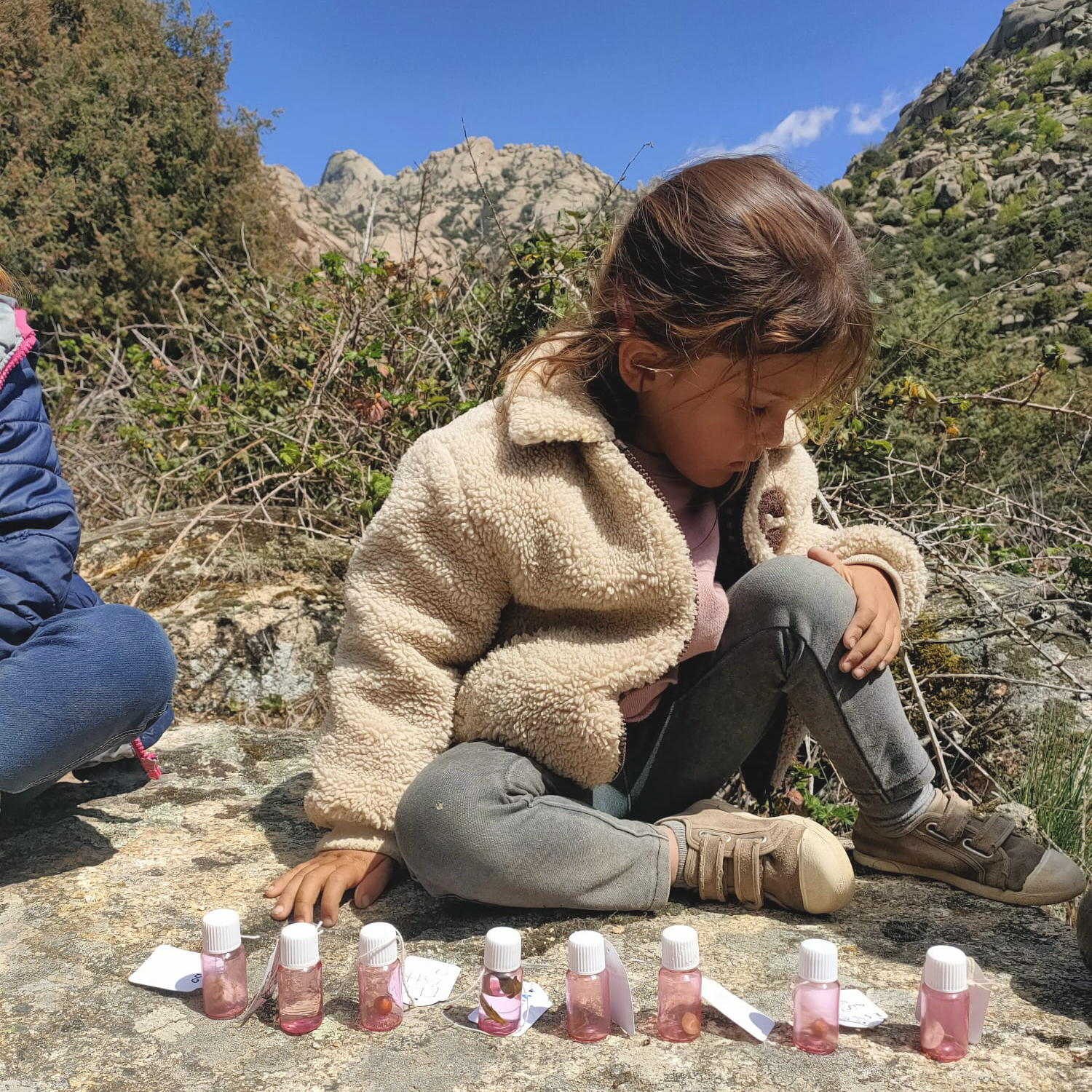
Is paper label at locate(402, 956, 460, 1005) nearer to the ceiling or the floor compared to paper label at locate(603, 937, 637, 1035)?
nearer to the floor

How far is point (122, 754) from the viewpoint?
6.48 ft

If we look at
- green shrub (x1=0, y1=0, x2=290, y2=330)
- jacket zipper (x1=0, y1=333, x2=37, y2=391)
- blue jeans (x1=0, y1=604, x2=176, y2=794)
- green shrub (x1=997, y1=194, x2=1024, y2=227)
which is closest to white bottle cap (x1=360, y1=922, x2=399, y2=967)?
blue jeans (x1=0, y1=604, x2=176, y2=794)

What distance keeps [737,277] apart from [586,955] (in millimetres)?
1036

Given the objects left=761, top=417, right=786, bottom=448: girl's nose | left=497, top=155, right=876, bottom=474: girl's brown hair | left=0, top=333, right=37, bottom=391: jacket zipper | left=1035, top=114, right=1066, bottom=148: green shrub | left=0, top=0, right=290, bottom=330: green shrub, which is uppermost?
left=1035, top=114, right=1066, bottom=148: green shrub

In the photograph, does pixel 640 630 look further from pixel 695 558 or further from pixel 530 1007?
pixel 530 1007

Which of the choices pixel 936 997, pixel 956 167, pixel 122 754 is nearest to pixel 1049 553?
pixel 936 997

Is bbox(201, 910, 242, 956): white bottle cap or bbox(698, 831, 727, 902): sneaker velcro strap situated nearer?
bbox(201, 910, 242, 956): white bottle cap

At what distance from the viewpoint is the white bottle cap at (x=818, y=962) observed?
1067 mm

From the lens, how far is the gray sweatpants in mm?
1374

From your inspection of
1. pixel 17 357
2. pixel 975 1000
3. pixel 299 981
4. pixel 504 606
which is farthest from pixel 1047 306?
pixel 299 981

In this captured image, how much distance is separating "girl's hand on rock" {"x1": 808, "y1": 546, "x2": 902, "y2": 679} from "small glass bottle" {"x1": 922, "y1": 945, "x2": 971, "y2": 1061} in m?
0.52

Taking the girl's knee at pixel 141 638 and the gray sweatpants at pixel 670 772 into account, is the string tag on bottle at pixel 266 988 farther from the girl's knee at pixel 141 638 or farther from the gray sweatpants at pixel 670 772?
the girl's knee at pixel 141 638

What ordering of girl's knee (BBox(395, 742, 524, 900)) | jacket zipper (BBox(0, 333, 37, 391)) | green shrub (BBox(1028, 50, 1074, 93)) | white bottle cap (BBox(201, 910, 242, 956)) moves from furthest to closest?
green shrub (BBox(1028, 50, 1074, 93)) < jacket zipper (BBox(0, 333, 37, 391)) < girl's knee (BBox(395, 742, 524, 900)) < white bottle cap (BBox(201, 910, 242, 956))

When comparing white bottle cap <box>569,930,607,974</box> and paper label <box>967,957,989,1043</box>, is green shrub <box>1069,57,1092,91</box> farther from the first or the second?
white bottle cap <box>569,930,607,974</box>
